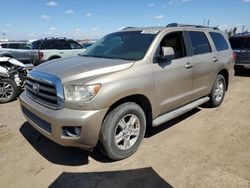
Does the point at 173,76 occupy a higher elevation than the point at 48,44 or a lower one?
lower

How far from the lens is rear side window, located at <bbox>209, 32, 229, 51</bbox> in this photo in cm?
568

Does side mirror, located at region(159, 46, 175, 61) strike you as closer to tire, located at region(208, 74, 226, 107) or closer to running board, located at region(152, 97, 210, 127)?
running board, located at region(152, 97, 210, 127)

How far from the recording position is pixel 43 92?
3443 millimetres

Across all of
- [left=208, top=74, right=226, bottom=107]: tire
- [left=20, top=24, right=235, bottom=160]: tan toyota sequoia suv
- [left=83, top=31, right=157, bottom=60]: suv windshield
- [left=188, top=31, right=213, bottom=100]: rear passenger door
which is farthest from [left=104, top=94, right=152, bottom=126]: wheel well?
[left=208, top=74, right=226, bottom=107]: tire

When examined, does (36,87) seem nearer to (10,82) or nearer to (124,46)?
(124,46)

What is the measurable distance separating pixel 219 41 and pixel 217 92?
1242 millimetres

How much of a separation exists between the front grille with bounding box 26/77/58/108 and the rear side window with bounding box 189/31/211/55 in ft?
9.56

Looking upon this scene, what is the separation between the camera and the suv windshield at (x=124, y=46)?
4.02 meters

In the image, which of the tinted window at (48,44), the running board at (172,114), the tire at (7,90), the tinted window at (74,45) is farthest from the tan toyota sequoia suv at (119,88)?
the tinted window at (74,45)

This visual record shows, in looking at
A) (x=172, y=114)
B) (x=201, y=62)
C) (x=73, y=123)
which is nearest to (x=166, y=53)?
(x=172, y=114)

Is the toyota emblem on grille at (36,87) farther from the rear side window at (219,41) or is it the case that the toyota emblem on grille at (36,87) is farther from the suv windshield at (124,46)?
the rear side window at (219,41)

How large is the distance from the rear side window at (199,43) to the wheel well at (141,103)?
1680 millimetres

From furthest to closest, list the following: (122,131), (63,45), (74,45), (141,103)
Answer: (74,45), (63,45), (141,103), (122,131)

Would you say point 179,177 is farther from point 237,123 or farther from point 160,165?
point 237,123
